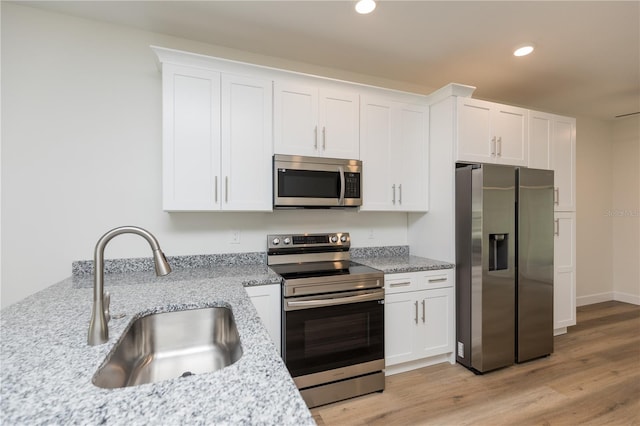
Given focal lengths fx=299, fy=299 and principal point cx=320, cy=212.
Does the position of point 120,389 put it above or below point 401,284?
above

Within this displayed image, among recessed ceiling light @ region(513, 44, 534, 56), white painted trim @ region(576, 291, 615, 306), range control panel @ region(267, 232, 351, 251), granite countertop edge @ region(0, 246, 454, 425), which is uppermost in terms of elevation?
recessed ceiling light @ region(513, 44, 534, 56)

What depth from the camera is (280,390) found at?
27.6 inches

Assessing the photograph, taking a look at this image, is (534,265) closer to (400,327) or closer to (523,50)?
(400,327)

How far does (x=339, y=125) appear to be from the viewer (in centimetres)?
253

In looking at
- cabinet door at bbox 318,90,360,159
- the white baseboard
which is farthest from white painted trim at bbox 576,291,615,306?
cabinet door at bbox 318,90,360,159

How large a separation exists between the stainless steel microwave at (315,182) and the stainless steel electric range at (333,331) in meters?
0.55

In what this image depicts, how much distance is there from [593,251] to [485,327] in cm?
332

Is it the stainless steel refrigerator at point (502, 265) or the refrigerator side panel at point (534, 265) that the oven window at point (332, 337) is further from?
the refrigerator side panel at point (534, 265)

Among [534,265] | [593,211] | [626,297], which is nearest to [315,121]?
[534,265]

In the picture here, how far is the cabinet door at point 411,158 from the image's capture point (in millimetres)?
2766

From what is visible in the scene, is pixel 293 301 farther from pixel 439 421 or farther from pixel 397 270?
pixel 439 421

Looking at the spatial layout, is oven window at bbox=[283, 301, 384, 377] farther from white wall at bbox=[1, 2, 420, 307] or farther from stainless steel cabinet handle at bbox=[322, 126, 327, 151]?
stainless steel cabinet handle at bbox=[322, 126, 327, 151]

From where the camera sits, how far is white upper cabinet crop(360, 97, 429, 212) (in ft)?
8.68

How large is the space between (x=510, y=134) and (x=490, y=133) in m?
0.27
